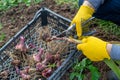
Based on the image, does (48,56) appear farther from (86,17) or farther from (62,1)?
(62,1)

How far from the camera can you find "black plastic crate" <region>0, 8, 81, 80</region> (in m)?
2.16

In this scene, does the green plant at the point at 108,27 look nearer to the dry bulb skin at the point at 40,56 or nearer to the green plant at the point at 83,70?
the green plant at the point at 83,70

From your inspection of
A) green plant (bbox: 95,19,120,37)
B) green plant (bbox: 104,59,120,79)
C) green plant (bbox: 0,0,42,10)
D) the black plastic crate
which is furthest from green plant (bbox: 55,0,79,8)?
green plant (bbox: 104,59,120,79)

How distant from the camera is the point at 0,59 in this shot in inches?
88.4

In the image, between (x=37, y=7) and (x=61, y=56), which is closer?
(x=61, y=56)

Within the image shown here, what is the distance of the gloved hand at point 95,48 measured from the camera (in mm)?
2004

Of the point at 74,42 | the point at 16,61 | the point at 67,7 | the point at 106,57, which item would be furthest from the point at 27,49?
the point at 67,7

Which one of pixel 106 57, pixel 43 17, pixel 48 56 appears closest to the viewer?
pixel 106 57

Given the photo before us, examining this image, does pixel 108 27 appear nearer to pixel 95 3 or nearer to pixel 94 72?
pixel 95 3

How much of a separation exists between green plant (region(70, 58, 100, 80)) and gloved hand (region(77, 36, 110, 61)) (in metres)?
0.19

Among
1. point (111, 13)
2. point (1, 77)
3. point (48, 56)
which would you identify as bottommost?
point (1, 77)

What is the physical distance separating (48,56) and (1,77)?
0.37 metres

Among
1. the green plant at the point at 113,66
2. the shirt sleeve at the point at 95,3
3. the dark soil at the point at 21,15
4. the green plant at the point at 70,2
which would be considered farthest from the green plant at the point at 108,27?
the green plant at the point at 113,66

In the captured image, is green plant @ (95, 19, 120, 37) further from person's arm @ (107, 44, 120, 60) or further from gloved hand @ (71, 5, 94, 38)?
person's arm @ (107, 44, 120, 60)
